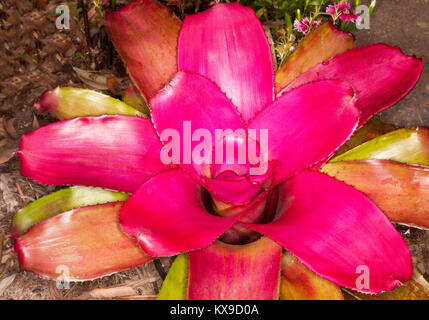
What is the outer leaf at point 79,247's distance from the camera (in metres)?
1.11

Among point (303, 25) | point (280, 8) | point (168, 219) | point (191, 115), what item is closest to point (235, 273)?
point (168, 219)

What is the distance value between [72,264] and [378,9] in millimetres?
2091

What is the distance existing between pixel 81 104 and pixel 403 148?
1.13 metres

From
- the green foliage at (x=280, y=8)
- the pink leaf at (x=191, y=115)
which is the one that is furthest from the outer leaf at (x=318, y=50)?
the green foliage at (x=280, y=8)

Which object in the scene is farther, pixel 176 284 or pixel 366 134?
pixel 366 134

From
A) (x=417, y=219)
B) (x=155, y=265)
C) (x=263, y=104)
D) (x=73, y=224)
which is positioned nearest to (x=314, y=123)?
(x=263, y=104)

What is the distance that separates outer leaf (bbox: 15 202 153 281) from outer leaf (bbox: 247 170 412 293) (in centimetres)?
41

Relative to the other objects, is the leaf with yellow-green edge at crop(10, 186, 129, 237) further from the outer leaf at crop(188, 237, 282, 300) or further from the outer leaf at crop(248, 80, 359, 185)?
the outer leaf at crop(248, 80, 359, 185)

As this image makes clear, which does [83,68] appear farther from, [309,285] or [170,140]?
[309,285]

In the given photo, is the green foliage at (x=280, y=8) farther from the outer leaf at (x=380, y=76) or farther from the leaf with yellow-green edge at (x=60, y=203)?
the leaf with yellow-green edge at (x=60, y=203)

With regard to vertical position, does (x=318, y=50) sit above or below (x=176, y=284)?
above

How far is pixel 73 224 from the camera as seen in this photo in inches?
45.6

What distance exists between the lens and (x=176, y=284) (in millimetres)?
1210

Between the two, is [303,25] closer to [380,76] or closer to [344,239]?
[380,76]
